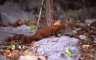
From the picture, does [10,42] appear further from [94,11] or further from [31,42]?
[94,11]

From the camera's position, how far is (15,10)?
1340 centimetres

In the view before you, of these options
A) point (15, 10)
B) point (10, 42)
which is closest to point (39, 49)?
point (10, 42)

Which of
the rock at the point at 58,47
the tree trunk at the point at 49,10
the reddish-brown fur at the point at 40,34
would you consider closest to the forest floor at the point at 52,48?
the rock at the point at 58,47

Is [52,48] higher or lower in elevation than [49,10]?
lower

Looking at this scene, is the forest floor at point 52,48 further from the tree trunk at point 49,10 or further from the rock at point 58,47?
the tree trunk at point 49,10

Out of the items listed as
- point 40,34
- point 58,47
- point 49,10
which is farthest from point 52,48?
point 49,10

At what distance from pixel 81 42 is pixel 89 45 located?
0.87ft

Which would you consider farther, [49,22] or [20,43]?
[49,22]

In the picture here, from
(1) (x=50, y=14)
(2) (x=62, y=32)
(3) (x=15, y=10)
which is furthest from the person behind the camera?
(3) (x=15, y=10)

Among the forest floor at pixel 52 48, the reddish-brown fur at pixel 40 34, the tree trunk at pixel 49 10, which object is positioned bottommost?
the forest floor at pixel 52 48

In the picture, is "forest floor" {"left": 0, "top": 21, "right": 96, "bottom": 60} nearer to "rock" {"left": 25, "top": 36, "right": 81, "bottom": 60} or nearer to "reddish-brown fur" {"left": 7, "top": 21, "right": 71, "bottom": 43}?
"rock" {"left": 25, "top": 36, "right": 81, "bottom": 60}

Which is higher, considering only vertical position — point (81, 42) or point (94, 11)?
point (81, 42)

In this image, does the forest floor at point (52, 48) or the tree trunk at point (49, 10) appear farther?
the tree trunk at point (49, 10)

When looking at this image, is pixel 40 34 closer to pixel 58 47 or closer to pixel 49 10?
pixel 58 47
